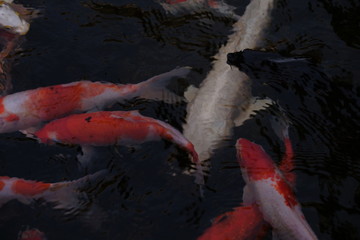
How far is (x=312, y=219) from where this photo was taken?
3.78m

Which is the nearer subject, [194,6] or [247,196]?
[247,196]

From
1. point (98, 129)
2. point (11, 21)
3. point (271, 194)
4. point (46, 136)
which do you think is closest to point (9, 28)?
point (11, 21)

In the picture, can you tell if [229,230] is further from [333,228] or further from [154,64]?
[154,64]

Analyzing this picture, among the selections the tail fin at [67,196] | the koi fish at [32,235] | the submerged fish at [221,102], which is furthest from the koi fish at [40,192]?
the submerged fish at [221,102]

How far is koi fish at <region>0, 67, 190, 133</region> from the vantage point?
4.45 metres

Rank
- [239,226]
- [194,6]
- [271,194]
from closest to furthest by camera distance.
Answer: [239,226]
[271,194]
[194,6]

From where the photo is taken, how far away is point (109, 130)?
407cm

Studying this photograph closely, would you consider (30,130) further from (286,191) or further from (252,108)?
(286,191)

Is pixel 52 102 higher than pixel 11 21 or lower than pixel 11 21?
lower

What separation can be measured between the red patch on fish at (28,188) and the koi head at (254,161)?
5.99 feet

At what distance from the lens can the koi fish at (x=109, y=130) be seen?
4070 millimetres

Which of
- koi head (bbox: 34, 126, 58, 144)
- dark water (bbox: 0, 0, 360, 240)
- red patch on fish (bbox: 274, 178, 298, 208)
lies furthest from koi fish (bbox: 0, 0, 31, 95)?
red patch on fish (bbox: 274, 178, 298, 208)

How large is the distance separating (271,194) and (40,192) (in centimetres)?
208

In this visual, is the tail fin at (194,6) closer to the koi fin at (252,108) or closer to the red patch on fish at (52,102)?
the koi fin at (252,108)
